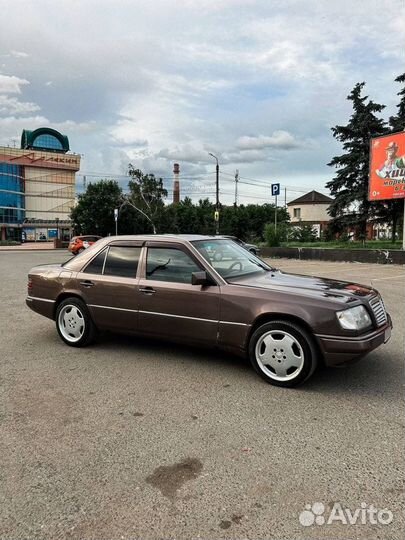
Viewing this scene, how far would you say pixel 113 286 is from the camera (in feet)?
17.9

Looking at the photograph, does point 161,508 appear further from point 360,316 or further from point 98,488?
point 360,316

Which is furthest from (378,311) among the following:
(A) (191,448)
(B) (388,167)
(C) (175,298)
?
(B) (388,167)

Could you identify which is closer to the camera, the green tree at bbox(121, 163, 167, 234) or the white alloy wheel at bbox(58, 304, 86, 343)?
the white alloy wheel at bbox(58, 304, 86, 343)

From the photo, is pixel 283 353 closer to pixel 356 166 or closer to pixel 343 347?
pixel 343 347

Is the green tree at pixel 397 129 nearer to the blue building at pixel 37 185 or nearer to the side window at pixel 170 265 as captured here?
the side window at pixel 170 265

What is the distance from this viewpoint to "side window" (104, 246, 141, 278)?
5457mm

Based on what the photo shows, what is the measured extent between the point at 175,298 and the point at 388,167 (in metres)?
20.7

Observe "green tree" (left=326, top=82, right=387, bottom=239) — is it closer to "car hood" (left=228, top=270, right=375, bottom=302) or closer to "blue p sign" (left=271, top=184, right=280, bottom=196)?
"blue p sign" (left=271, top=184, right=280, bottom=196)

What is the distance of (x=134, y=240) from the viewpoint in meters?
5.60

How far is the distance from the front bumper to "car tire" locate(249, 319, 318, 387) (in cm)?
11

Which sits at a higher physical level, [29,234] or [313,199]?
[313,199]

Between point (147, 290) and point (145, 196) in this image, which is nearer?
point (147, 290)

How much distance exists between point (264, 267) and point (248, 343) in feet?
4.52

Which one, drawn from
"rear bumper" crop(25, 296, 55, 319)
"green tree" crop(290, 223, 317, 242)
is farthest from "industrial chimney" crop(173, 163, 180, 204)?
"rear bumper" crop(25, 296, 55, 319)
